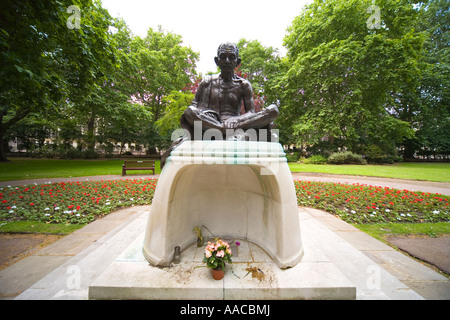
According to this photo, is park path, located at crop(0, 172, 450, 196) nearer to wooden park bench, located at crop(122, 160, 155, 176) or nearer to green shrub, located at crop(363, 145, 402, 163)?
wooden park bench, located at crop(122, 160, 155, 176)

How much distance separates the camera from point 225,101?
9.54 ft

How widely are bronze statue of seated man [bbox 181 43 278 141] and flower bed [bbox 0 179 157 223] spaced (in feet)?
11.9

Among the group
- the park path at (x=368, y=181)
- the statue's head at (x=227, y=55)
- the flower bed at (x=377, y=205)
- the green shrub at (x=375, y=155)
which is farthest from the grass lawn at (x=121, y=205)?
the green shrub at (x=375, y=155)

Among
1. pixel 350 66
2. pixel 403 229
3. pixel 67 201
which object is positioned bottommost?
pixel 403 229

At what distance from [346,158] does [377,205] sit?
43.2 feet

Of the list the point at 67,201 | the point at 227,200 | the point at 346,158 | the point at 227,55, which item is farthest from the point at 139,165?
the point at 346,158

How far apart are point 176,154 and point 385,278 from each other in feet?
9.64

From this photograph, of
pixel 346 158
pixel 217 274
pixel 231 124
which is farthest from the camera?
pixel 346 158

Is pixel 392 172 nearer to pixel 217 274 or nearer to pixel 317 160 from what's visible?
pixel 317 160

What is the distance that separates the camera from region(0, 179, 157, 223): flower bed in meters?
3.95

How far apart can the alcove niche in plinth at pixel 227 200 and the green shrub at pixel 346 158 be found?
646 inches

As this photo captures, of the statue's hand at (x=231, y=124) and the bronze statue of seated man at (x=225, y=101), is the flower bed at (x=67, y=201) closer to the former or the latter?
the bronze statue of seated man at (x=225, y=101)

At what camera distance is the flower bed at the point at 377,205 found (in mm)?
4188
